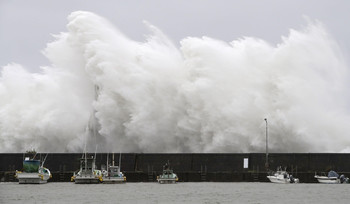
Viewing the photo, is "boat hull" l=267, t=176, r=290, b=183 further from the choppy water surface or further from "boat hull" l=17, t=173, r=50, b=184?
"boat hull" l=17, t=173, r=50, b=184

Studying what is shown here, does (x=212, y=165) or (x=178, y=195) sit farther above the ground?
(x=212, y=165)

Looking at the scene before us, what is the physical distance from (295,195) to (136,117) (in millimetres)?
25736

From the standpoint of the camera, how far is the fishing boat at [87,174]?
185 ft

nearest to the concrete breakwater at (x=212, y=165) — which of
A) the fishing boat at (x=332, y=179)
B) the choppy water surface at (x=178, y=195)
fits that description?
the fishing boat at (x=332, y=179)

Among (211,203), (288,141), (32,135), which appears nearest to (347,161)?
(288,141)

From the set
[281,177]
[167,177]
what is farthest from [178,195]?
[281,177]

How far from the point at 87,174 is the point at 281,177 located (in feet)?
50.1

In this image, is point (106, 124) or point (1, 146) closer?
point (106, 124)

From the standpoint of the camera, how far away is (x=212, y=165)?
60344 mm

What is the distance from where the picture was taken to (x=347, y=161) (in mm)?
58344

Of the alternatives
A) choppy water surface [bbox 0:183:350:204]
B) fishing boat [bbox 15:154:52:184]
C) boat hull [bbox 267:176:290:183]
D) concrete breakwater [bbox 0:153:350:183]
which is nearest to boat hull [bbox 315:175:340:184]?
concrete breakwater [bbox 0:153:350:183]

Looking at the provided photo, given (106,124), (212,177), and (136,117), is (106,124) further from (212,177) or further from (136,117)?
(212,177)

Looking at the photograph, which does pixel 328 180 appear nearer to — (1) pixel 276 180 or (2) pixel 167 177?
(1) pixel 276 180

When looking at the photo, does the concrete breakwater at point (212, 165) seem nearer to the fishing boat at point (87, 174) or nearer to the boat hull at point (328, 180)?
the boat hull at point (328, 180)
